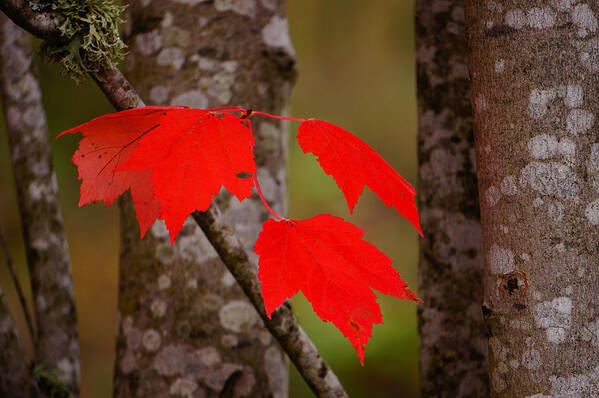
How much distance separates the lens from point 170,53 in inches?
43.9

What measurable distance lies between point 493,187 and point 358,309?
266 millimetres

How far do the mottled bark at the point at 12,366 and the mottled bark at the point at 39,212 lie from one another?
0.13 m

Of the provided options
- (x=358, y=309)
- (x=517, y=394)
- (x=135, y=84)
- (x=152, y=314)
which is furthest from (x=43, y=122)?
(x=517, y=394)

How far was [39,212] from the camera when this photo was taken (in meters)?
1.15

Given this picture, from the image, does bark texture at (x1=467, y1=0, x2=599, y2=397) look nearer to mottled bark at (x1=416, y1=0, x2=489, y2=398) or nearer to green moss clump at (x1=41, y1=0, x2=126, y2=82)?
mottled bark at (x1=416, y1=0, x2=489, y2=398)

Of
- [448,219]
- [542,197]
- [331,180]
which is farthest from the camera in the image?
[331,180]

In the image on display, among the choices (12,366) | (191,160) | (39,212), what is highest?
(191,160)

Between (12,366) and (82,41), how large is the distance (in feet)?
2.39

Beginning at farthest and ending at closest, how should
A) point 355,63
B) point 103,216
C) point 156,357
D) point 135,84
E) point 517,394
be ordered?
point 355,63 < point 103,216 < point 135,84 < point 156,357 < point 517,394

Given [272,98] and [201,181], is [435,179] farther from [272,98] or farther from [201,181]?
[201,181]

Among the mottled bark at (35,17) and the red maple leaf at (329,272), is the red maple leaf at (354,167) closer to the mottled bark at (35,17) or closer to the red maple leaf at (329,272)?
the red maple leaf at (329,272)

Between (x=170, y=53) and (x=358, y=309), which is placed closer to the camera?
(x=358, y=309)

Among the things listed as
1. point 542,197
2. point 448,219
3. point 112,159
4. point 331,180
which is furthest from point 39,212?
point 331,180

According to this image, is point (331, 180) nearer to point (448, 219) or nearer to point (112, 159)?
point (448, 219)
